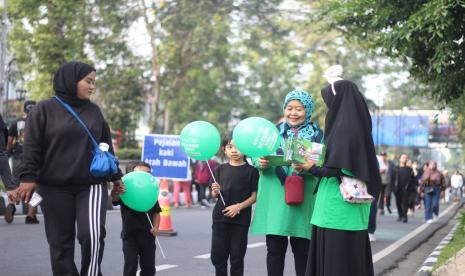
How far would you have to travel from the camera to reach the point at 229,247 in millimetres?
7555

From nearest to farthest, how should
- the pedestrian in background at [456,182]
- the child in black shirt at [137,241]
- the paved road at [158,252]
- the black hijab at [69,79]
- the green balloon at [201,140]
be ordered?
1. the black hijab at [69,79]
2. the child in black shirt at [137,241]
3. the green balloon at [201,140]
4. the paved road at [158,252]
5. the pedestrian in background at [456,182]

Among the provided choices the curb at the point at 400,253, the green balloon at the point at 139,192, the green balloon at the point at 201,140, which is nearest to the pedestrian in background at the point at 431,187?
the curb at the point at 400,253

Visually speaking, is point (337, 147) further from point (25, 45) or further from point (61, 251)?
point (25, 45)

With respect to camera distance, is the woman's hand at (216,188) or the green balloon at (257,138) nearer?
the green balloon at (257,138)

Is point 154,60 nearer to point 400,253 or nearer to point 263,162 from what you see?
point 400,253

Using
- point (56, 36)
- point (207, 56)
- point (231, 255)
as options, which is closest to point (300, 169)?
point (231, 255)

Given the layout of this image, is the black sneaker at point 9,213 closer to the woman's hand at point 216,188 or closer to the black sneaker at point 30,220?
the black sneaker at point 30,220

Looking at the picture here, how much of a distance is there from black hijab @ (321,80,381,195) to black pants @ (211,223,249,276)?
1921 mm

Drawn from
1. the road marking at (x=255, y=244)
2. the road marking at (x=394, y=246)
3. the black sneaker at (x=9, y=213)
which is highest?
the black sneaker at (x=9, y=213)

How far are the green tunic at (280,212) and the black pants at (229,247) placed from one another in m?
0.30

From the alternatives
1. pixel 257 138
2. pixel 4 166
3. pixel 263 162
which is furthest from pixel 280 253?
pixel 4 166

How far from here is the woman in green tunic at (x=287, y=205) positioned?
6.98 meters

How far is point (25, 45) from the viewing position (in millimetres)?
35781

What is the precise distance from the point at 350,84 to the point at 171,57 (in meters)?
32.3
